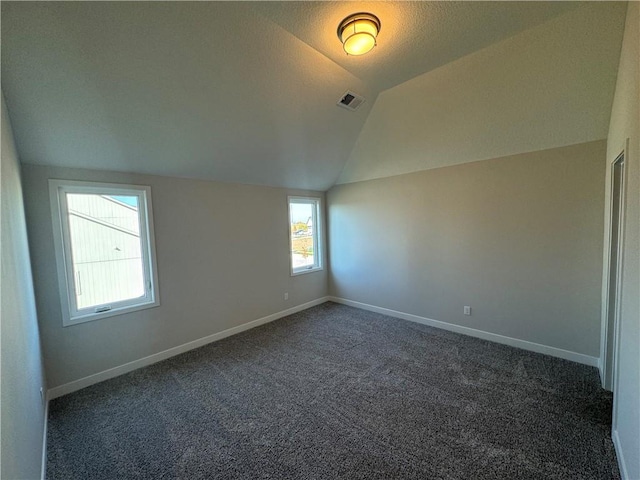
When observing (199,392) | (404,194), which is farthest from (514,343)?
(199,392)

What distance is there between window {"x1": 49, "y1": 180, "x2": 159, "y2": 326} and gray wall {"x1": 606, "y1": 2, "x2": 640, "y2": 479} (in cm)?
396

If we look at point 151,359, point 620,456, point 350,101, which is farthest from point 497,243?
point 151,359

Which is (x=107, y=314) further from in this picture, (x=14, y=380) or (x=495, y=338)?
(x=495, y=338)

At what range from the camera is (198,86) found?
222 centimetres

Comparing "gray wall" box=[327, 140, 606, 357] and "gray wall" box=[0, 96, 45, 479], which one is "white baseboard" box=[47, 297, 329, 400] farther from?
"gray wall" box=[327, 140, 606, 357]

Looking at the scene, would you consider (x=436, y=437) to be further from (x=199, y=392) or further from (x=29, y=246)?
(x=29, y=246)

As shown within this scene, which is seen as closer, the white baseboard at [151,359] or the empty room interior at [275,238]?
the empty room interior at [275,238]

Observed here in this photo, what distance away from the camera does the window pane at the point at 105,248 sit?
8.76ft

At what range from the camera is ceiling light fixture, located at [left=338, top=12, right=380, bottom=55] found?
5.94ft

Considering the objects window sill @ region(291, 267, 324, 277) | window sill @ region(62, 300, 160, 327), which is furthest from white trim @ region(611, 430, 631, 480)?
window sill @ region(62, 300, 160, 327)

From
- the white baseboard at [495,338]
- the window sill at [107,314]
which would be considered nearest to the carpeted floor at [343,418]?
the white baseboard at [495,338]

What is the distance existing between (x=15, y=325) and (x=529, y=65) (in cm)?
391

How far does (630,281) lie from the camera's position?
5.23 feet

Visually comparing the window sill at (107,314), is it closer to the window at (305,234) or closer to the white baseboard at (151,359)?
the white baseboard at (151,359)
